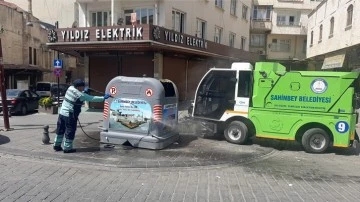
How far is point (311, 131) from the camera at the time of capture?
8328 millimetres

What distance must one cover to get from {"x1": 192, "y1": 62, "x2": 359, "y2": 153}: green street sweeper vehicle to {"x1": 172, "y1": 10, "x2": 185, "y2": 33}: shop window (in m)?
9.50

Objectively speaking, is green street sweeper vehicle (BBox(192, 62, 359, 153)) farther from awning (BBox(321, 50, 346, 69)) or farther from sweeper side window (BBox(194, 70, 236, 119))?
awning (BBox(321, 50, 346, 69))

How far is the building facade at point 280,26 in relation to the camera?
39.1 metres

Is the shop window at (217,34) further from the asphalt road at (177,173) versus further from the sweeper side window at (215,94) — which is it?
the asphalt road at (177,173)

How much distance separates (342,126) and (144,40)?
9.02 m

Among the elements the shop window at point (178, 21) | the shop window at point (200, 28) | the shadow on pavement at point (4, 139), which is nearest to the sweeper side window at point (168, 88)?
the shadow on pavement at point (4, 139)

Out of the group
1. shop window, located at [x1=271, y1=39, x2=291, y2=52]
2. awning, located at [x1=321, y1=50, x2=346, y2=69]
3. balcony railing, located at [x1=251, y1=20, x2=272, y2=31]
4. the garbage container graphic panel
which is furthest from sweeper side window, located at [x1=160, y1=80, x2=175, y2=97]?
shop window, located at [x1=271, y1=39, x2=291, y2=52]

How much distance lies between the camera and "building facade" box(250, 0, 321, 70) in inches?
1538

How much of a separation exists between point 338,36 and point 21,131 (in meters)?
21.1

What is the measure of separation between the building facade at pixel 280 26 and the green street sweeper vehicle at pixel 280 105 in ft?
101

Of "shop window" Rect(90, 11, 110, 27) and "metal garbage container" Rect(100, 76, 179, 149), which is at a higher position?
"shop window" Rect(90, 11, 110, 27)

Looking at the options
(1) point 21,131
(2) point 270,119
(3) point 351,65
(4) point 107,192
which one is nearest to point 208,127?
(2) point 270,119

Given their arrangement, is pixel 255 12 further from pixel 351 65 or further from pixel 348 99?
pixel 348 99

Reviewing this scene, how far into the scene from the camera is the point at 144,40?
46.6 feet
